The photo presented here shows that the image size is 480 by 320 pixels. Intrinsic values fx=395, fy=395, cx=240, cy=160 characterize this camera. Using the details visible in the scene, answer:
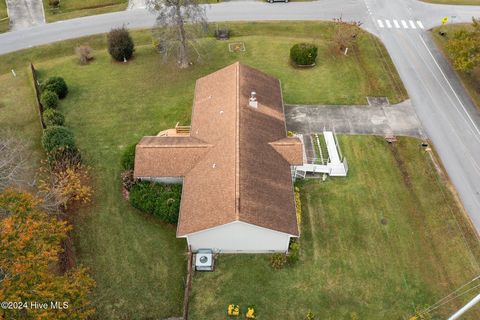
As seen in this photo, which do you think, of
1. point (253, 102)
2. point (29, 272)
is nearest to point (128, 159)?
point (253, 102)

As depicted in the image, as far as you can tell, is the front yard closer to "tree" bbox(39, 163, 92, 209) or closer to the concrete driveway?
"tree" bbox(39, 163, 92, 209)

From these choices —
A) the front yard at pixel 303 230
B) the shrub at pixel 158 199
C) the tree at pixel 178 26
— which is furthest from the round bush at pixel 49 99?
the shrub at pixel 158 199

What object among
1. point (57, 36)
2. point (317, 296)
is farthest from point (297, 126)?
point (57, 36)

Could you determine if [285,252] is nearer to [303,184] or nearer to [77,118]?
[303,184]

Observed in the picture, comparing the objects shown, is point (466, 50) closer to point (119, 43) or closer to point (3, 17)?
point (119, 43)

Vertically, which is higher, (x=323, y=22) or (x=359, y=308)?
(x=323, y=22)
